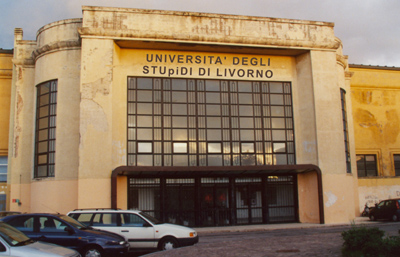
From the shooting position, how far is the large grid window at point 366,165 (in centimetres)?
3266

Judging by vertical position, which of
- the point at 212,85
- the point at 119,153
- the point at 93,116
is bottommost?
the point at 119,153

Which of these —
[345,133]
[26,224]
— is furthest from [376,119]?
[26,224]

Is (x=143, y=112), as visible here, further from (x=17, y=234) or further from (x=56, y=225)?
(x=17, y=234)

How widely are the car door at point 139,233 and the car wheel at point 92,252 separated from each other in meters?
1.95

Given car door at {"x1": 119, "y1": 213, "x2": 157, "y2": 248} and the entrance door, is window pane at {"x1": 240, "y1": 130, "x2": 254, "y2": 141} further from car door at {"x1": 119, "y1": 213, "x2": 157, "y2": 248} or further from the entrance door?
car door at {"x1": 119, "y1": 213, "x2": 157, "y2": 248}

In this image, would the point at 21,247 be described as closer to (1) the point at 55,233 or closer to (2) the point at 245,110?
(1) the point at 55,233

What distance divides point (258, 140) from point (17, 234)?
17.0 m

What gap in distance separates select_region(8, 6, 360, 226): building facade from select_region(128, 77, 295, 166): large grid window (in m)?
0.06

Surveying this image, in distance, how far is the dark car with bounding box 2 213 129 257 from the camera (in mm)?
12102

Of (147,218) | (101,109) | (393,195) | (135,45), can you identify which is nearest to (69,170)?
(101,109)

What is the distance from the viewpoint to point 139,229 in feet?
46.3

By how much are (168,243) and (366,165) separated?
23.4m

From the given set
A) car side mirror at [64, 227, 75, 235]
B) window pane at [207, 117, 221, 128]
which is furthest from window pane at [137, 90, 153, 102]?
car side mirror at [64, 227, 75, 235]

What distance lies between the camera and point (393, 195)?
3081 centimetres
